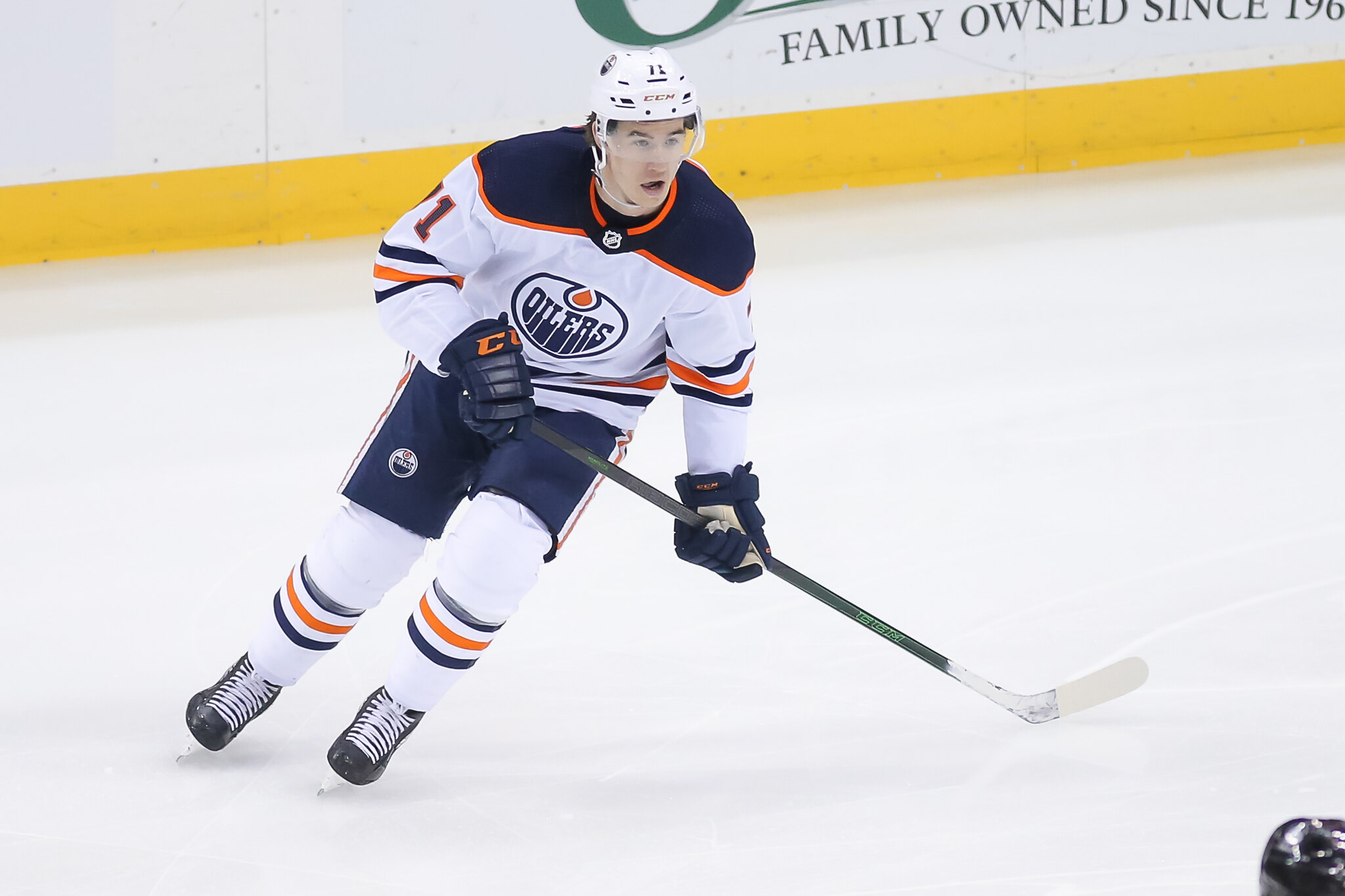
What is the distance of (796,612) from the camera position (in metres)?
2.92

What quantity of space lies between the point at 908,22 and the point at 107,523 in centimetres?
406

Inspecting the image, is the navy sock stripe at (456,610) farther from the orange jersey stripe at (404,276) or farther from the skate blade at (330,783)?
the orange jersey stripe at (404,276)

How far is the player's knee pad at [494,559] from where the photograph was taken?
2141mm

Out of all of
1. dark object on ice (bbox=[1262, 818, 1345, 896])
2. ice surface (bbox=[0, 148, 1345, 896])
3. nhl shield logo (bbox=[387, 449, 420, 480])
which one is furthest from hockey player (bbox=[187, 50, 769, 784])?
dark object on ice (bbox=[1262, 818, 1345, 896])

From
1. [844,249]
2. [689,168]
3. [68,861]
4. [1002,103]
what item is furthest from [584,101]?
[68,861]

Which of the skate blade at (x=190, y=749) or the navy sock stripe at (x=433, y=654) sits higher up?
the navy sock stripe at (x=433, y=654)

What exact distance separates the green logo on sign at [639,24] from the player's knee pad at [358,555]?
156 inches

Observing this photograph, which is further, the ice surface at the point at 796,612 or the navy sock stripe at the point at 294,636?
the navy sock stripe at the point at 294,636

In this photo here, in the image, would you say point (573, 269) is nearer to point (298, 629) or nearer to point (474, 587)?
point (474, 587)

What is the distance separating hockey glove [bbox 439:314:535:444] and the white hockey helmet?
30cm

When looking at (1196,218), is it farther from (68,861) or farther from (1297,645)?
(68,861)

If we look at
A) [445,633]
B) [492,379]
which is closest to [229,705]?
[445,633]

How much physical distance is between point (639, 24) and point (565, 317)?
401cm

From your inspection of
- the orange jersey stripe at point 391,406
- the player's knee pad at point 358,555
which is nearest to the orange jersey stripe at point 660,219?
the orange jersey stripe at point 391,406
